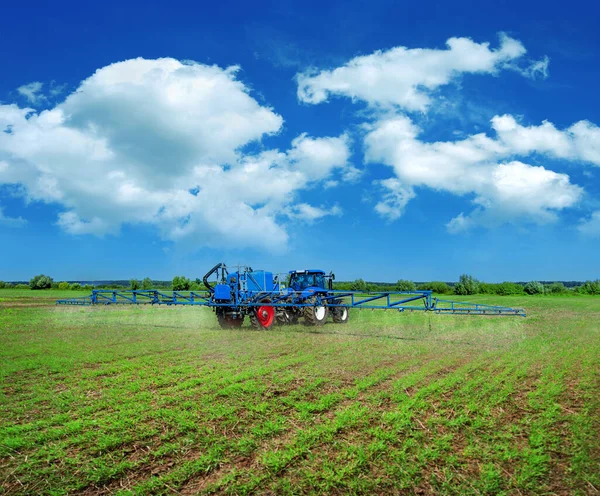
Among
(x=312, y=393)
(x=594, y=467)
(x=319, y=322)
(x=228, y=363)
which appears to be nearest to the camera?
(x=594, y=467)

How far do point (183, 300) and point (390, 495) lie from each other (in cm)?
1762

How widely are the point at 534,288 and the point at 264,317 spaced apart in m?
43.9

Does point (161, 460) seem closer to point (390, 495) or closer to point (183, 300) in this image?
point (390, 495)

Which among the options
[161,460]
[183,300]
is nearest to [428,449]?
[161,460]

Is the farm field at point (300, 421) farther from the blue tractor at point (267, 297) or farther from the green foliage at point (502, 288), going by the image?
the green foliage at point (502, 288)

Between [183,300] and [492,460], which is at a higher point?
[183,300]

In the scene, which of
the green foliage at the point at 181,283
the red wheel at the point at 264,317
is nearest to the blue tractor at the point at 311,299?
the red wheel at the point at 264,317

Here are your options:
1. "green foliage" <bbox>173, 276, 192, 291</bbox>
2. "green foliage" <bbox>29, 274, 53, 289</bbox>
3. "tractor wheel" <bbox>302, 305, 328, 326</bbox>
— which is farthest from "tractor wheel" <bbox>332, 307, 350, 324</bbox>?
"green foliage" <bbox>29, 274, 53, 289</bbox>

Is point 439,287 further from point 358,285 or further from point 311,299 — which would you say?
point 311,299

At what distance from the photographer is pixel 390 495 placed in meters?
4.71

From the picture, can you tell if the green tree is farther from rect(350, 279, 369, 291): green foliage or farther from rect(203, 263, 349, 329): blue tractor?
rect(203, 263, 349, 329): blue tractor

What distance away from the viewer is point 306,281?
20.4 m

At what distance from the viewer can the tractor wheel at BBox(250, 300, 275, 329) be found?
59.8 ft

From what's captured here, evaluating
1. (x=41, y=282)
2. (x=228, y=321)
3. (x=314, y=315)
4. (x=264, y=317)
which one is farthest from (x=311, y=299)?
(x=41, y=282)
